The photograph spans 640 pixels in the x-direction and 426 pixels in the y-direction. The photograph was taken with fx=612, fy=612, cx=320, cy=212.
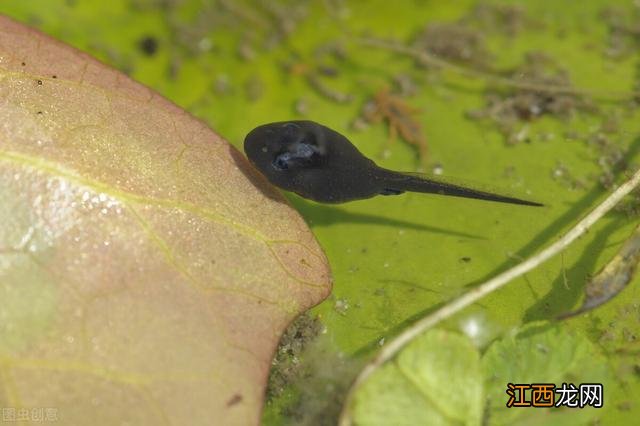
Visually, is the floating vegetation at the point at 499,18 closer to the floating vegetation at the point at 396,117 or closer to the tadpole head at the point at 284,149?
the floating vegetation at the point at 396,117

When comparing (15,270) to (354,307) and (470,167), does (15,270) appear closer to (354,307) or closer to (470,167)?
(354,307)

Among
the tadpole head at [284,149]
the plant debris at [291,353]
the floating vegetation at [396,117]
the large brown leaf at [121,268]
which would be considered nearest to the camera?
the large brown leaf at [121,268]

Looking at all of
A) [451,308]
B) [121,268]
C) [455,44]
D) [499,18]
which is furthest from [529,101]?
[121,268]

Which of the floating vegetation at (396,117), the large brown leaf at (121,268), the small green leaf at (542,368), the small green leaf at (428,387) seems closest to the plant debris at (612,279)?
the small green leaf at (542,368)

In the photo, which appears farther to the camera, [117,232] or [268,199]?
[268,199]

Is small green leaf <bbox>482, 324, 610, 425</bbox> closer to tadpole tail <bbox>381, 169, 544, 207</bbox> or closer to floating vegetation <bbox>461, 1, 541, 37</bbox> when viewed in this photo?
tadpole tail <bbox>381, 169, 544, 207</bbox>

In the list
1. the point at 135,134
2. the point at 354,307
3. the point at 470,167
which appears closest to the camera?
the point at 135,134

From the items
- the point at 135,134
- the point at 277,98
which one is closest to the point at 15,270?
the point at 135,134
